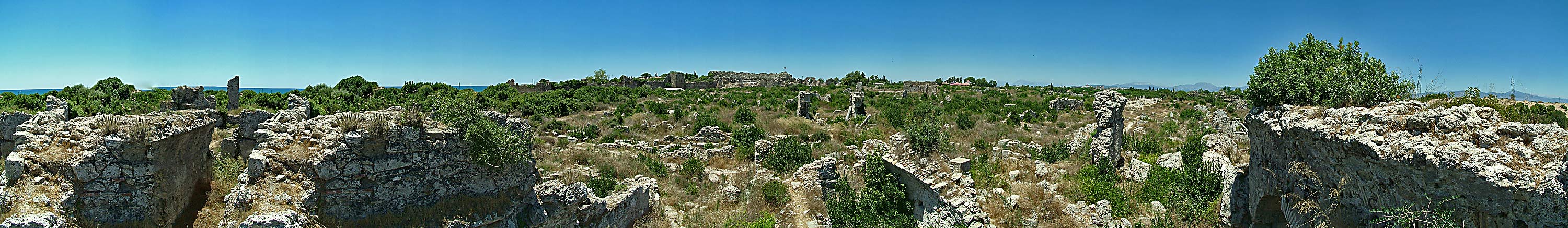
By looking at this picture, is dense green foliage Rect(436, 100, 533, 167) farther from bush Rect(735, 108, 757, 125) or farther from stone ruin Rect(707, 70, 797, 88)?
stone ruin Rect(707, 70, 797, 88)

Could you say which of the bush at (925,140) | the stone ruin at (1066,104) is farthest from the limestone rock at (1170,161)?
the stone ruin at (1066,104)

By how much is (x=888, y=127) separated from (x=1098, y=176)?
11.1m

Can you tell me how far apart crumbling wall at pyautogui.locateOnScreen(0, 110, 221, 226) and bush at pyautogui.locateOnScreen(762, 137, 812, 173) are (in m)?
10.4

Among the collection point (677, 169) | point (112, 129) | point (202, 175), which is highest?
point (112, 129)

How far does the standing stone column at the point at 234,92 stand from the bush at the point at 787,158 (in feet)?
45.3

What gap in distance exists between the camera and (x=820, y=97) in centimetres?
3092

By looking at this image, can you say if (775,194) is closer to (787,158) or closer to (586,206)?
(787,158)

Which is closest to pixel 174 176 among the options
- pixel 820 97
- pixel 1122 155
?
pixel 1122 155

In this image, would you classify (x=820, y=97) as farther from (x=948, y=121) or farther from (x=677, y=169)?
(x=677, y=169)

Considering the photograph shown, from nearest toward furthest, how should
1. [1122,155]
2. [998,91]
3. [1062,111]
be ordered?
[1122,155] → [1062,111] → [998,91]

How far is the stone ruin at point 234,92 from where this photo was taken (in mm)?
15117

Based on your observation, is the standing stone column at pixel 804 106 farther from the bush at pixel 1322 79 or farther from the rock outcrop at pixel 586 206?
the bush at pixel 1322 79

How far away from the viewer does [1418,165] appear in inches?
173

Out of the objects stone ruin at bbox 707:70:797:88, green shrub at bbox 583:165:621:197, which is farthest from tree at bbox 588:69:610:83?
green shrub at bbox 583:165:621:197
